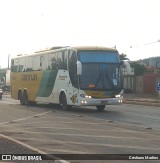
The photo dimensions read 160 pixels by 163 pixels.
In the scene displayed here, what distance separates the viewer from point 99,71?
23.5 metres

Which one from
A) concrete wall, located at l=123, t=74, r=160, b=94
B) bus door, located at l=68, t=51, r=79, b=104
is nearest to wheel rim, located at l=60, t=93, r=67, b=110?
bus door, located at l=68, t=51, r=79, b=104

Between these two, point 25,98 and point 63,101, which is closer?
point 63,101

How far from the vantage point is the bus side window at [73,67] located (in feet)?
77.8

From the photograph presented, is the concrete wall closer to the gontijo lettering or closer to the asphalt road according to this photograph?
the gontijo lettering

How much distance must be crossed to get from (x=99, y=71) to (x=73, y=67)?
1.39 meters

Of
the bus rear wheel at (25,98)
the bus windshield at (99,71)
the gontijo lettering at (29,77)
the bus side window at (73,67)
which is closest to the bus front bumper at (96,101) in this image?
the bus windshield at (99,71)

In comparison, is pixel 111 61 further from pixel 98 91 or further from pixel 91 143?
pixel 91 143

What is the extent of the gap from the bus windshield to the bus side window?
0.37 meters

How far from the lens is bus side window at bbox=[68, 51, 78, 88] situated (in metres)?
23.7

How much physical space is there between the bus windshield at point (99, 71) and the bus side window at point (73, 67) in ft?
1.20

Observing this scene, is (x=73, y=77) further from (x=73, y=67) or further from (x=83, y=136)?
(x=83, y=136)

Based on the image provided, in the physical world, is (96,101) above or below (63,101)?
above

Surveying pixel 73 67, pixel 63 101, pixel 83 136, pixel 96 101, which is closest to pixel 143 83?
pixel 63 101

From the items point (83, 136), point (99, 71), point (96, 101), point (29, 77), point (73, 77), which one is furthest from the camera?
point (29, 77)
